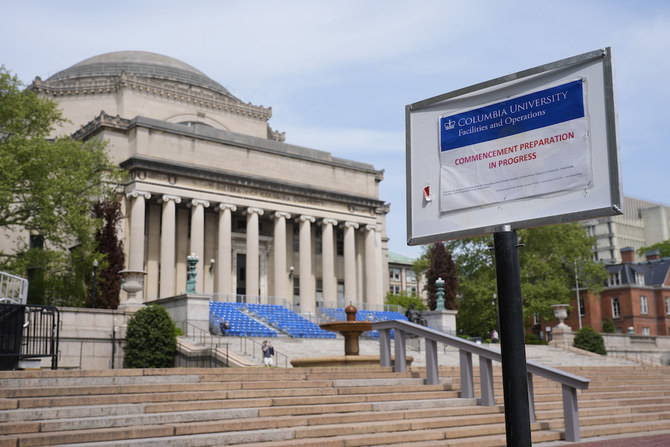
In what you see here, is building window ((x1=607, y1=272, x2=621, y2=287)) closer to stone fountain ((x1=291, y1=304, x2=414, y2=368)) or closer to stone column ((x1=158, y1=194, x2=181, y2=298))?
stone column ((x1=158, y1=194, x2=181, y2=298))

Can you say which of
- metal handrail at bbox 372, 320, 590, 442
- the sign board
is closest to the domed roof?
metal handrail at bbox 372, 320, 590, 442

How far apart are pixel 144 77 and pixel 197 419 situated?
186 ft

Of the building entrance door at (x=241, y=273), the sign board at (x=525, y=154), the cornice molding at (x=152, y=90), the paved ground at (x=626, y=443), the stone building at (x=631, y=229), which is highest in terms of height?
the cornice molding at (x=152, y=90)

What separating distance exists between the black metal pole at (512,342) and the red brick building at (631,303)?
7467 cm

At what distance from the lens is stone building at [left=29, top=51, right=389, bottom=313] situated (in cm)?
4947

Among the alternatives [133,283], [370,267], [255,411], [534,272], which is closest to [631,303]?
[534,272]

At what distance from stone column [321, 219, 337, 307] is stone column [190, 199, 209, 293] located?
33.1 ft

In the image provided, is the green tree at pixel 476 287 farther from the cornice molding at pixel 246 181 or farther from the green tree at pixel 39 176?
the green tree at pixel 39 176

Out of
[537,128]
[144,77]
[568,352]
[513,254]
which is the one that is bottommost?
[568,352]

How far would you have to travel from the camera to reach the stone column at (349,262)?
5750cm

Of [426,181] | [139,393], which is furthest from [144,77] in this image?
[426,181]

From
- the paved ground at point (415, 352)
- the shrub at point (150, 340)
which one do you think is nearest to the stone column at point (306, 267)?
the paved ground at point (415, 352)

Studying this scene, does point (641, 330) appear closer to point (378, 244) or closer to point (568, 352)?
point (378, 244)

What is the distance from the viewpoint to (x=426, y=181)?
5.18 meters
